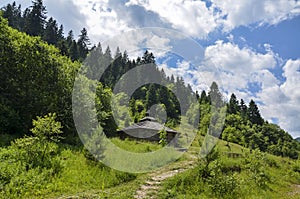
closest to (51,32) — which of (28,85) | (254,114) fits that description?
(28,85)

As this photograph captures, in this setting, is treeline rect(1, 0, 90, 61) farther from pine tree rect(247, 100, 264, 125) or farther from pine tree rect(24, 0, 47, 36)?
pine tree rect(247, 100, 264, 125)

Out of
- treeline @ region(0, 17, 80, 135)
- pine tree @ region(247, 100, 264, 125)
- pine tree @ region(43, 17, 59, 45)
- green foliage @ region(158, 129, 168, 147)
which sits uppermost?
pine tree @ region(43, 17, 59, 45)

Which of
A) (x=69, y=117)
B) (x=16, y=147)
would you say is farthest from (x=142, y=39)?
(x=69, y=117)

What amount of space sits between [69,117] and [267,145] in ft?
200

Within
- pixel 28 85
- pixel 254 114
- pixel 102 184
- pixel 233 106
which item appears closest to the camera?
pixel 102 184

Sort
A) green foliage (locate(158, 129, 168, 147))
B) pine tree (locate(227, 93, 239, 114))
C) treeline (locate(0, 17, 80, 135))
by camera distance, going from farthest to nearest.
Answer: pine tree (locate(227, 93, 239, 114)), green foliage (locate(158, 129, 168, 147)), treeline (locate(0, 17, 80, 135))

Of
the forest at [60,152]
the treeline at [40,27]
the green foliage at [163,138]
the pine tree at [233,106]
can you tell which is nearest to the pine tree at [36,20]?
the treeline at [40,27]

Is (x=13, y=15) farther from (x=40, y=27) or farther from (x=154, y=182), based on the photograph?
(x=154, y=182)

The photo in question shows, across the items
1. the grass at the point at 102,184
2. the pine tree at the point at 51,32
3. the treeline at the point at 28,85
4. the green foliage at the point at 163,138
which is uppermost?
the pine tree at the point at 51,32

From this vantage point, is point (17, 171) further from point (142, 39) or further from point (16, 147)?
point (142, 39)

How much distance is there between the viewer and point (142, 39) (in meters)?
15.6

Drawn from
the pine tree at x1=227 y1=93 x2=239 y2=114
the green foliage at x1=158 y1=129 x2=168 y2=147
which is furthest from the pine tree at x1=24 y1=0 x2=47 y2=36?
the pine tree at x1=227 y1=93 x2=239 y2=114

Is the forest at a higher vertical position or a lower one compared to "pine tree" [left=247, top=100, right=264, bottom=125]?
lower

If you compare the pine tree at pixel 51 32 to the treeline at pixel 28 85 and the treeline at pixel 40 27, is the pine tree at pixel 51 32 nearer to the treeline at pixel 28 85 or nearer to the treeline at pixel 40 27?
the treeline at pixel 40 27
